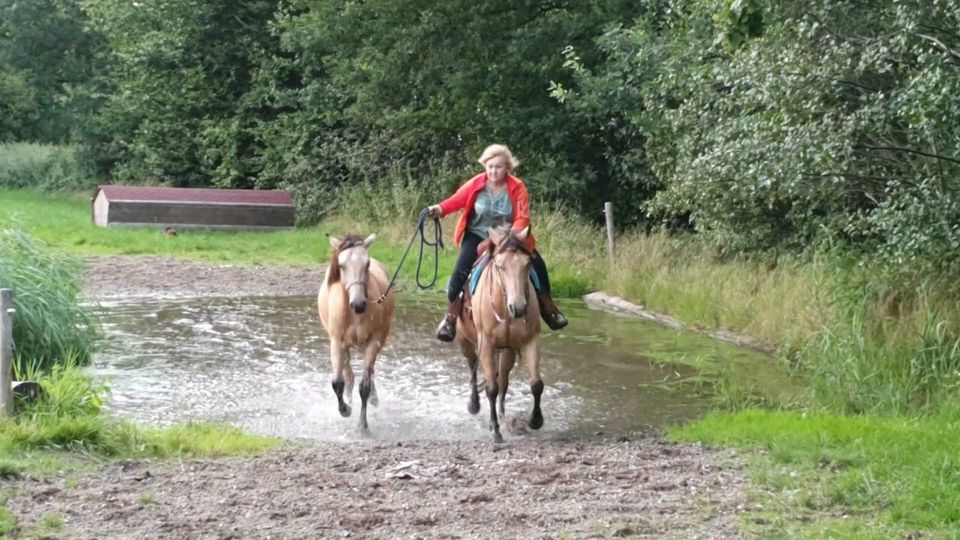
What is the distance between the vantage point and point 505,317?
1018cm

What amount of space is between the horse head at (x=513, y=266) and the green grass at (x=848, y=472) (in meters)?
1.65

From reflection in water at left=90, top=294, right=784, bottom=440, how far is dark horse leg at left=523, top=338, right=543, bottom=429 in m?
0.13

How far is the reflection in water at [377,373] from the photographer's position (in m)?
10.7

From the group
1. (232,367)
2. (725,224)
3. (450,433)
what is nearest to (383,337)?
(450,433)

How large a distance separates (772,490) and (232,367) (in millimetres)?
7093

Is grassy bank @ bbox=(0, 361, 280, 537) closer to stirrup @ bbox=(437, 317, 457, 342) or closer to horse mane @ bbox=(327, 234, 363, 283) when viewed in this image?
horse mane @ bbox=(327, 234, 363, 283)

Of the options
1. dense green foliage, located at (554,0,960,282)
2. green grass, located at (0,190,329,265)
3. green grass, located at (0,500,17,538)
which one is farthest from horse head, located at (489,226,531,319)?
green grass, located at (0,190,329,265)

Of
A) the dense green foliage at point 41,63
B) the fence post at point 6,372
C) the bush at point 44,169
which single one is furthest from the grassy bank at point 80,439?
the dense green foliage at point 41,63

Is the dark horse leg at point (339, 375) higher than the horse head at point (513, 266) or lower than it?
lower

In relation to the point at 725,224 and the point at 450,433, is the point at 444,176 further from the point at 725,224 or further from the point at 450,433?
the point at 450,433

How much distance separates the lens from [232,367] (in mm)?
12828

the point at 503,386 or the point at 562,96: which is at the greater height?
the point at 562,96

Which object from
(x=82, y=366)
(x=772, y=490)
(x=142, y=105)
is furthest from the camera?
(x=142, y=105)

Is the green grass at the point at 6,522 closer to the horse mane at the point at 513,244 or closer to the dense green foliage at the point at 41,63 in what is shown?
the horse mane at the point at 513,244
